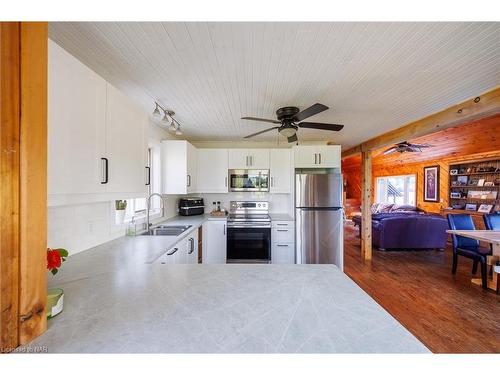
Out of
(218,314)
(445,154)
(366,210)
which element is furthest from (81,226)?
(445,154)

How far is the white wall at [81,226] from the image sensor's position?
1491 millimetres

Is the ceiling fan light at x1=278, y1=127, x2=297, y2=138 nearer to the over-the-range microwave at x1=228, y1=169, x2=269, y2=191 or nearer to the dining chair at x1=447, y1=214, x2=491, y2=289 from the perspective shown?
the over-the-range microwave at x1=228, y1=169, x2=269, y2=191

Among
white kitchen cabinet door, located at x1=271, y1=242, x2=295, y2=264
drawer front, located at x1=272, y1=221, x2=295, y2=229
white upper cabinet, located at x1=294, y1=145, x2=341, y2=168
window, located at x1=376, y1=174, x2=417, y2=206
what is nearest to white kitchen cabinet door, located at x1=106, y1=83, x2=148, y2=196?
drawer front, located at x1=272, y1=221, x2=295, y2=229

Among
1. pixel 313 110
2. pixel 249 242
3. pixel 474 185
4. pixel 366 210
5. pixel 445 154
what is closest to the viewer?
pixel 313 110

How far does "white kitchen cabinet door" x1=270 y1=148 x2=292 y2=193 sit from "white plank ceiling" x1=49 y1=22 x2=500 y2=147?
1276 mm

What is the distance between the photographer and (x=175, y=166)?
3217 millimetres

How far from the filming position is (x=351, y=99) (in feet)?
7.61

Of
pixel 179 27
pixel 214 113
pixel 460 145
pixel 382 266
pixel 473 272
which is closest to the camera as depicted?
pixel 179 27

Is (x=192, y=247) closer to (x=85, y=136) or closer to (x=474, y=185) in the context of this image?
(x=85, y=136)

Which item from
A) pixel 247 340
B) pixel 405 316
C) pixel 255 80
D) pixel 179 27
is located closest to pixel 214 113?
pixel 255 80

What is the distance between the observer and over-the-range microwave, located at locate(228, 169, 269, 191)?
12.4ft

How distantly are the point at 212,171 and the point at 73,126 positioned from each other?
9.06ft
